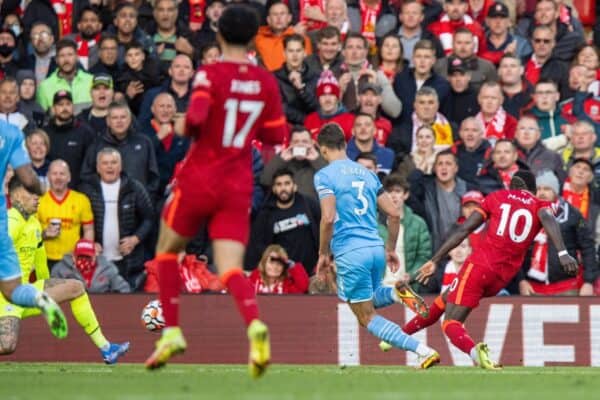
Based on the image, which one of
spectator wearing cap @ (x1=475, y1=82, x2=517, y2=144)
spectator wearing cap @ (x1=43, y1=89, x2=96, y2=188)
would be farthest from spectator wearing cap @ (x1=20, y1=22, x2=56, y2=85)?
spectator wearing cap @ (x1=475, y1=82, x2=517, y2=144)

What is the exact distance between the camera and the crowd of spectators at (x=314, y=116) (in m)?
18.0

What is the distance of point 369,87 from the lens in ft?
63.5

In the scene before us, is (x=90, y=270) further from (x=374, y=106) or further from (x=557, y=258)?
(x=557, y=258)

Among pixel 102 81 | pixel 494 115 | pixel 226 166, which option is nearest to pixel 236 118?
pixel 226 166

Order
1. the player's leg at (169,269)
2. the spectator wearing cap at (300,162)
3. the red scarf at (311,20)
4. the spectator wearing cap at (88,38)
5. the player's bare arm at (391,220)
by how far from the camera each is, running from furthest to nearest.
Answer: the red scarf at (311,20)
the spectator wearing cap at (88,38)
the spectator wearing cap at (300,162)
the player's bare arm at (391,220)
the player's leg at (169,269)

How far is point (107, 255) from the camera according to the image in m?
18.1

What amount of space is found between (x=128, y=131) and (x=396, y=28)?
4464 mm

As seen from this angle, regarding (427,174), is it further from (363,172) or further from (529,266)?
(363,172)

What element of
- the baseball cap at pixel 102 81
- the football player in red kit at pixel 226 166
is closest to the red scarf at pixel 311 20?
the baseball cap at pixel 102 81

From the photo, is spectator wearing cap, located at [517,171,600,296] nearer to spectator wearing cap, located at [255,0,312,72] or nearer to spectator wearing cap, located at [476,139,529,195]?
spectator wearing cap, located at [476,139,529,195]

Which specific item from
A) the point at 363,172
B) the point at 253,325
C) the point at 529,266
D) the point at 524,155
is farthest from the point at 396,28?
the point at 253,325

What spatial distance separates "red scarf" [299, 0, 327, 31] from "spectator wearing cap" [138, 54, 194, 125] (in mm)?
2008

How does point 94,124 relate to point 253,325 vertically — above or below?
above

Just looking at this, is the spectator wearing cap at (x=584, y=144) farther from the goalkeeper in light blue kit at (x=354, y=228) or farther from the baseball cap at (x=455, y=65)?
the goalkeeper in light blue kit at (x=354, y=228)
